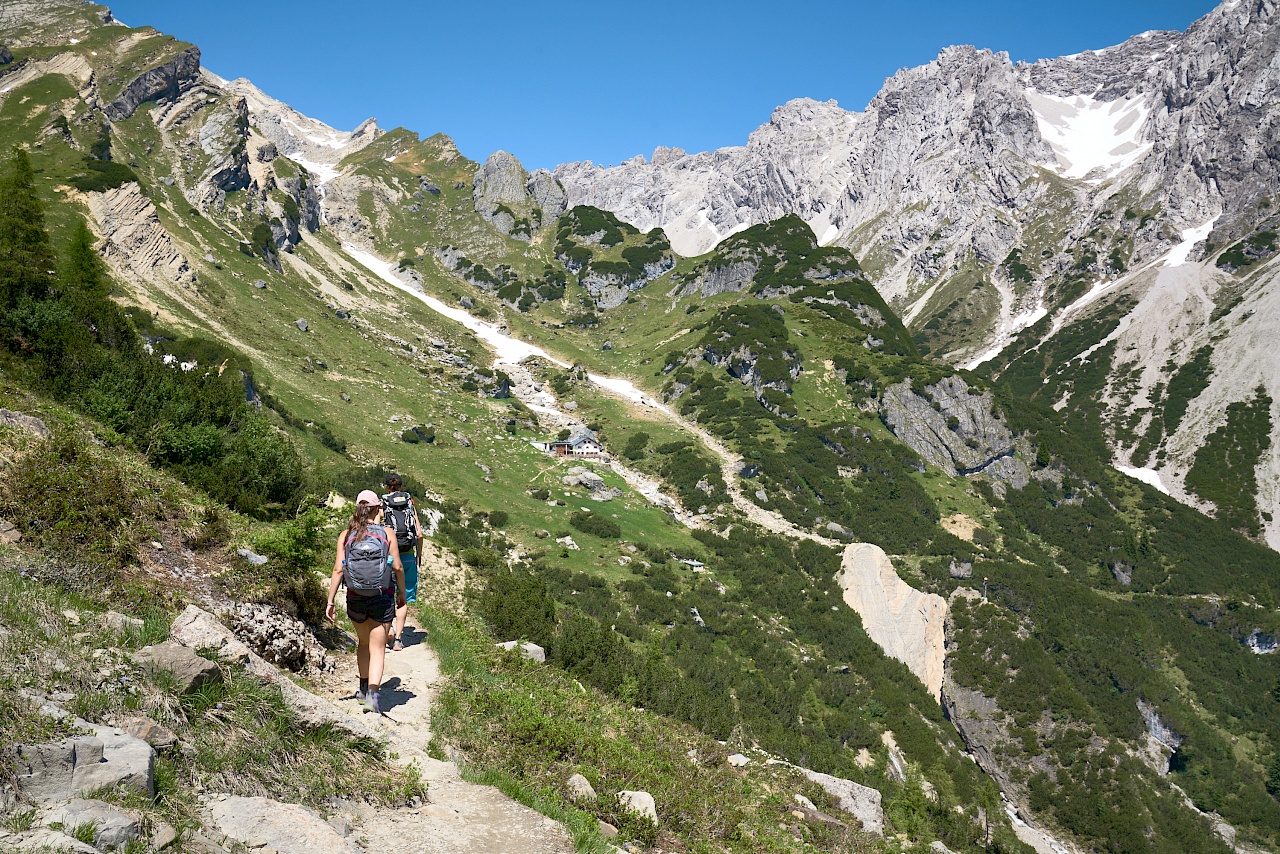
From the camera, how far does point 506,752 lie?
7.77 m

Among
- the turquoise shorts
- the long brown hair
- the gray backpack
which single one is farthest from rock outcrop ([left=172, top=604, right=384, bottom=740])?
the turquoise shorts

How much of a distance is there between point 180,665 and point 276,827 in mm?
1749

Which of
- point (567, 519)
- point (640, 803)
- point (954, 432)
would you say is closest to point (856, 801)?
point (640, 803)

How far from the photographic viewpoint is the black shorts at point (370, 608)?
25.4ft

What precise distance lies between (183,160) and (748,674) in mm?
109178

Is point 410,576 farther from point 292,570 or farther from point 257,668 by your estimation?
point 257,668

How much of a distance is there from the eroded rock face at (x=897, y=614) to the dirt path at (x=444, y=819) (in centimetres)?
4591

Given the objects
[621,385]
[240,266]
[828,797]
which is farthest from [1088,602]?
[240,266]

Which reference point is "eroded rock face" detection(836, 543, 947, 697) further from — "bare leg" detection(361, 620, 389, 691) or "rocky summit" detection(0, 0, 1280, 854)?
"bare leg" detection(361, 620, 389, 691)

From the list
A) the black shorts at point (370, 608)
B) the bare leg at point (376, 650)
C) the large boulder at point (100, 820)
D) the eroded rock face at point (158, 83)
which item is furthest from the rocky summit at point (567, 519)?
the black shorts at point (370, 608)

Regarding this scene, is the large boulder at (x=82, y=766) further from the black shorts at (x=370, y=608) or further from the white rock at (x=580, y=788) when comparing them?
the white rock at (x=580, y=788)

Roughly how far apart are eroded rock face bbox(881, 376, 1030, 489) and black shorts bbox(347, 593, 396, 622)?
8843 centimetres

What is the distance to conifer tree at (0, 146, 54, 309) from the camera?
679 inches

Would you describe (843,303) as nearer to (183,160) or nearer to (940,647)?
(940,647)
